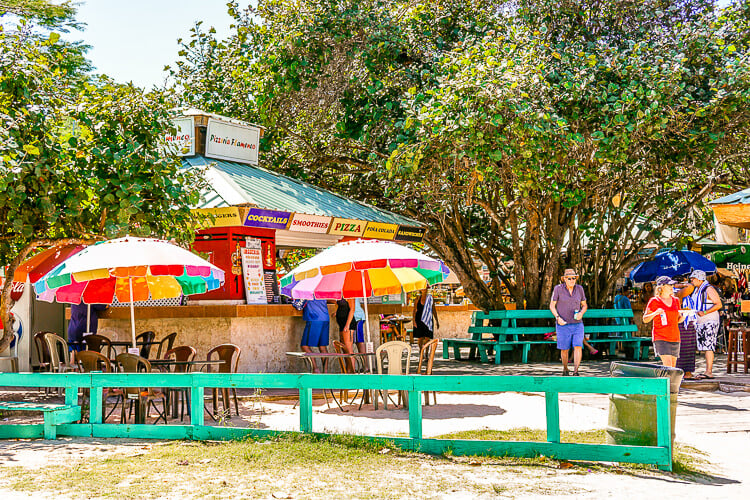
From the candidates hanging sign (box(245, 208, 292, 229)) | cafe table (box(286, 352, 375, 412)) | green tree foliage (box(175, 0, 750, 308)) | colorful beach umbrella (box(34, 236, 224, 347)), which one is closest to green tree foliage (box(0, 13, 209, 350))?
colorful beach umbrella (box(34, 236, 224, 347))

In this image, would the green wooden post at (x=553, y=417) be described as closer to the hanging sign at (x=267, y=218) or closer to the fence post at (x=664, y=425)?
the fence post at (x=664, y=425)

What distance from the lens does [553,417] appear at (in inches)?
271

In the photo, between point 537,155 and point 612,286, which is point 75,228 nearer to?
point 537,155

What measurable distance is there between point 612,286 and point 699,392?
25.5 feet

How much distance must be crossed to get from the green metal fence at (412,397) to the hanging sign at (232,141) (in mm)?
8509

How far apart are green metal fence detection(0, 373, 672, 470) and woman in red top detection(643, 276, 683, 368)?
4406 millimetres

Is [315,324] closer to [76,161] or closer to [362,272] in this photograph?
[362,272]

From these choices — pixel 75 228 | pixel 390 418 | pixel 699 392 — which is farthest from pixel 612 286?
pixel 75 228

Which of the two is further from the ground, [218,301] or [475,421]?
[218,301]

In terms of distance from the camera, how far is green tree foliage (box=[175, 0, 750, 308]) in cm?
1412

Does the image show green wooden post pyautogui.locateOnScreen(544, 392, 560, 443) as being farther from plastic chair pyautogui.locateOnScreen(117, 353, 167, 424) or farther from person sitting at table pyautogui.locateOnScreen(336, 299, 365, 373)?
person sitting at table pyautogui.locateOnScreen(336, 299, 365, 373)

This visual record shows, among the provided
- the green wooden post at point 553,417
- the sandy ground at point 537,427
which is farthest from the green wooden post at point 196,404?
the green wooden post at point 553,417

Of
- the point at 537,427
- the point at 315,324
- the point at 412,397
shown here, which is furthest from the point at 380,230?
the point at 412,397

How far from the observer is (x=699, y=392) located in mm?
11742
